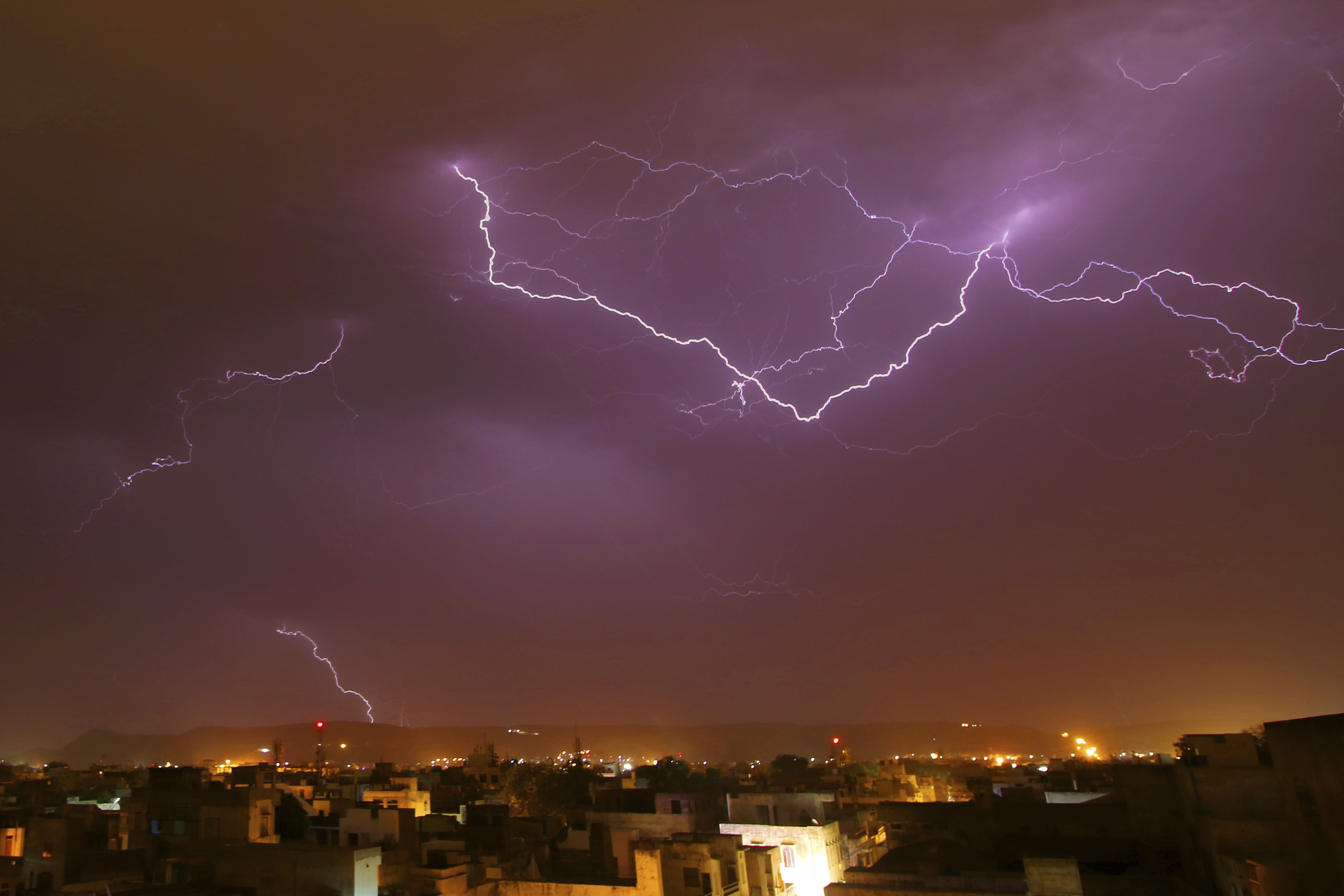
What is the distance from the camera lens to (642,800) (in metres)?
26.2

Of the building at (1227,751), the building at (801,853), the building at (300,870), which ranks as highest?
the building at (1227,751)

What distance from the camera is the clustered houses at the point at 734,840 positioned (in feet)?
47.9

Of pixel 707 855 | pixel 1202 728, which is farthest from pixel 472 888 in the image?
pixel 1202 728

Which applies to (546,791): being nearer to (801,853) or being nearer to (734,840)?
(801,853)

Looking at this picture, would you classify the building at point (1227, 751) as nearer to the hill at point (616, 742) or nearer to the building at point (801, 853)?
the building at point (801, 853)

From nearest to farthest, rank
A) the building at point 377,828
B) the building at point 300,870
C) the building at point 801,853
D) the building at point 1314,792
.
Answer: the building at point 1314,792, the building at point 300,870, the building at point 801,853, the building at point 377,828

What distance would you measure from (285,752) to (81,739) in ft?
248

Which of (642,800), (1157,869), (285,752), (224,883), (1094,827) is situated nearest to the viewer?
(224,883)

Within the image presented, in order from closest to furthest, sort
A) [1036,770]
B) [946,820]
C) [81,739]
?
[946,820] → [1036,770] → [81,739]

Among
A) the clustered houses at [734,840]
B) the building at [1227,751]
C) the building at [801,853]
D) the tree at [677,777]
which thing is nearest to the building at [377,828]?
the clustered houses at [734,840]

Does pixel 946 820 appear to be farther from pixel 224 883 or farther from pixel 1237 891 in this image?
pixel 224 883

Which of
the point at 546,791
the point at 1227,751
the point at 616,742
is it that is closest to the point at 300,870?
the point at 546,791

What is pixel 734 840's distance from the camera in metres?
17.1

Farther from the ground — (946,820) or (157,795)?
(157,795)
